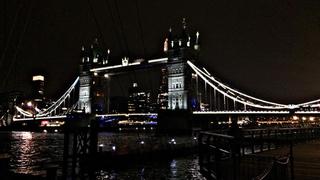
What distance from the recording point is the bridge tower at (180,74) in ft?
305

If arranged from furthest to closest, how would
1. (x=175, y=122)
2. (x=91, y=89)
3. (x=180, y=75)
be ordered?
(x=91, y=89)
(x=180, y=75)
(x=175, y=122)

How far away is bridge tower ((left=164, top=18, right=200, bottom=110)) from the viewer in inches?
3655

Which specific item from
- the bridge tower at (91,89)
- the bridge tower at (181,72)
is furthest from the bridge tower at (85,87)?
the bridge tower at (181,72)

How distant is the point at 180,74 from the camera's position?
312ft

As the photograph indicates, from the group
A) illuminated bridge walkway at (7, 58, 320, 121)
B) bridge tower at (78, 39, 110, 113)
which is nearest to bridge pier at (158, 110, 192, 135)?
illuminated bridge walkway at (7, 58, 320, 121)

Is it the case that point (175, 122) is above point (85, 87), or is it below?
below

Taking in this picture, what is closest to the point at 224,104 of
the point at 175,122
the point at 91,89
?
the point at 175,122

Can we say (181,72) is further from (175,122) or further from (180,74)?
(175,122)

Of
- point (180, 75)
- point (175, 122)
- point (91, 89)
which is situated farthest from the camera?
point (91, 89)

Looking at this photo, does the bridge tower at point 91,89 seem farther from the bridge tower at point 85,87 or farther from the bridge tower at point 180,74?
the bridge tower at point 180,74

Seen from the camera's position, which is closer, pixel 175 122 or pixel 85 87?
pixel 175 122

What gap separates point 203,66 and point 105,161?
75.3 metres

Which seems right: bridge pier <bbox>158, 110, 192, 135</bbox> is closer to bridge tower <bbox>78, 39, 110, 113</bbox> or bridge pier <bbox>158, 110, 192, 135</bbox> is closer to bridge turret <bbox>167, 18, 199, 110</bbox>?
bridge turret <bbox>167, 18, 199, 110</bbox>

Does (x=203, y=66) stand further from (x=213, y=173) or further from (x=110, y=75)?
(x=213, y=173)
